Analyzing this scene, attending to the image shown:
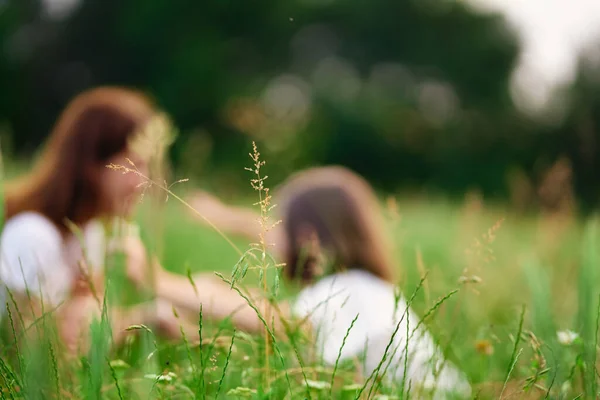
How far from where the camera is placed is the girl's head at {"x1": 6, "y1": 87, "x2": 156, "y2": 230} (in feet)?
8.07

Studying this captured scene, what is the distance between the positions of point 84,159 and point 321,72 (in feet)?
67.7

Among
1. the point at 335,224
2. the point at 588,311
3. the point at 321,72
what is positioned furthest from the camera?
the point at 321,72

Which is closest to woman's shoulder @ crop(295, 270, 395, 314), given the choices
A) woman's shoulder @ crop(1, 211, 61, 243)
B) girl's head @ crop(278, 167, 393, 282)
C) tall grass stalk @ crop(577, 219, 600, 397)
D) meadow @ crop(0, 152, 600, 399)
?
girl's head @ crop(278, 167, 393, 282)

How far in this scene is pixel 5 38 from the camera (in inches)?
689

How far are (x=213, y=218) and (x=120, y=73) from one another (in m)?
17.8

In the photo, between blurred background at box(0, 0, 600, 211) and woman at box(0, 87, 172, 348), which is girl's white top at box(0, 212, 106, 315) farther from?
blurred background at box(0, 0, 600, 211)

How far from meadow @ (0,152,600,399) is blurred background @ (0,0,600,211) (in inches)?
472

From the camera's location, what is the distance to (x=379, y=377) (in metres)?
1.00

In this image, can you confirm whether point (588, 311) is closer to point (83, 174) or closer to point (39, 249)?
point (39, 249)

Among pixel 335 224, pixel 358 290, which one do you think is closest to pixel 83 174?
pixel 335 224

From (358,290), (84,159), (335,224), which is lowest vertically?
(358,290)

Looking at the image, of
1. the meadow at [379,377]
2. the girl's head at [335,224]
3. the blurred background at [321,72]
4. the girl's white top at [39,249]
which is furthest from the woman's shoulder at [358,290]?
the blurred background at [321,72]

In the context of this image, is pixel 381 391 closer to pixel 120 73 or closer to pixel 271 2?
pixel 120 73

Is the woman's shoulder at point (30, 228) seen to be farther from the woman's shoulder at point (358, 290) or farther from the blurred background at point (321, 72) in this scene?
the blurred background at point (321, 72)
